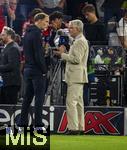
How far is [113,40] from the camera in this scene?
16234 millimetres

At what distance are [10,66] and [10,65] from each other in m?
0.02

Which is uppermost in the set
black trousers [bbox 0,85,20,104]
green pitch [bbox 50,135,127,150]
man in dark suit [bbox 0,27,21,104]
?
man in dark suit [bbox 0,27,21,104]

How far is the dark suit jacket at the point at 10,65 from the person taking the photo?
41.8ft

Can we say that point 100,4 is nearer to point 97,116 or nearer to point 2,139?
point 97,116

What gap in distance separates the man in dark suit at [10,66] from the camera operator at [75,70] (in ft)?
2.78

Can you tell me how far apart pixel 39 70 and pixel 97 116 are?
6.99 ft

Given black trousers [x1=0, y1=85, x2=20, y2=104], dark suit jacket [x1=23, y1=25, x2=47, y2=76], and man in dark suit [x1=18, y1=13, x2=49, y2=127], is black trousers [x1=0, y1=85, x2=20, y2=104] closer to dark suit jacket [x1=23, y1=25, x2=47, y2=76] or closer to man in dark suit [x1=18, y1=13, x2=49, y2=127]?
man in dark suit [x1=18, y1=13, x2=49, y2=127]

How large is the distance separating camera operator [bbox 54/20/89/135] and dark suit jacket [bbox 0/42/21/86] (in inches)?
32.5

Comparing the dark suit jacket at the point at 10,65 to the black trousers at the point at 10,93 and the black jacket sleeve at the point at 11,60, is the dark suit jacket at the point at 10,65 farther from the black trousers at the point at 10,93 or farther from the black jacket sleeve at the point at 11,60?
the black trousers at the point at 10,93

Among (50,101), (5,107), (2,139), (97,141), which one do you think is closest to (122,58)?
(50,101)

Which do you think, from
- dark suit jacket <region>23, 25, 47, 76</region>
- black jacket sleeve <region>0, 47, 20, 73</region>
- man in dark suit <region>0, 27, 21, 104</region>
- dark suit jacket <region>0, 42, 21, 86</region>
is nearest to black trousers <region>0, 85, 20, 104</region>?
man in dark suit <region>0, 27, 21, 104</region>

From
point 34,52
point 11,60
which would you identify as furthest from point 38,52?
point 11,60

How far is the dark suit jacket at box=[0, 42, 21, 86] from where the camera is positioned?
41.8ft

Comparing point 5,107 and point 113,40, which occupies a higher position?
point 113,40
